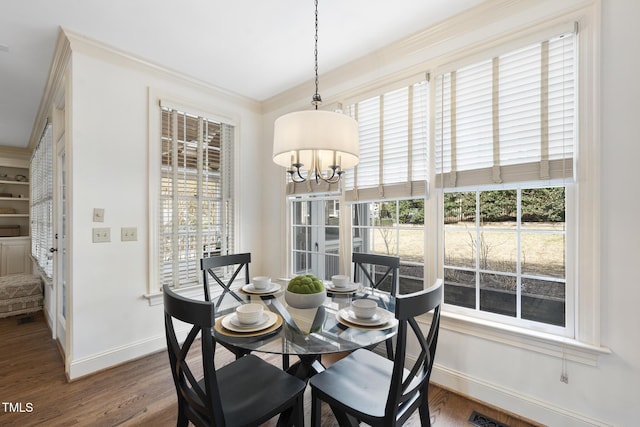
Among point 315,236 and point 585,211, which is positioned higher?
point 585,211

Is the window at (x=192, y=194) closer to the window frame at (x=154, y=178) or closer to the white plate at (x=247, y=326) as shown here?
the window frame at (x=154, y=178)

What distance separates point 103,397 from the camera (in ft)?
6.70

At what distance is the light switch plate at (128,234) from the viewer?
8.26 feet

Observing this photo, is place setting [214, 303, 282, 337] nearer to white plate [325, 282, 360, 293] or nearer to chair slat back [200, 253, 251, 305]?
chair slat back [200, 253, 251, 305]

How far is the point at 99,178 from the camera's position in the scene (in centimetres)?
239

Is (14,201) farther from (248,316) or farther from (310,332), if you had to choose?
(310,332)

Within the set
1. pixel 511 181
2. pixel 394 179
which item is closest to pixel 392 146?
pixel 394 179

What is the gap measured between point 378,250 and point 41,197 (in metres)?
4.62

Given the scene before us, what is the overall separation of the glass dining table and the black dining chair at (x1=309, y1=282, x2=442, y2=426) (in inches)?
6.9

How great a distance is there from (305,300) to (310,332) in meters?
0.26

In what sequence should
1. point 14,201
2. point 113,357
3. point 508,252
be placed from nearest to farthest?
point 508,252, point 113,357, point 14,201

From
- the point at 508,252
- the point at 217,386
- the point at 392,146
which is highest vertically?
the point at 392,146

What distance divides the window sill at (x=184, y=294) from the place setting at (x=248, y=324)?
162 cm

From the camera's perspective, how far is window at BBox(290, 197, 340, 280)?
9.92ft
